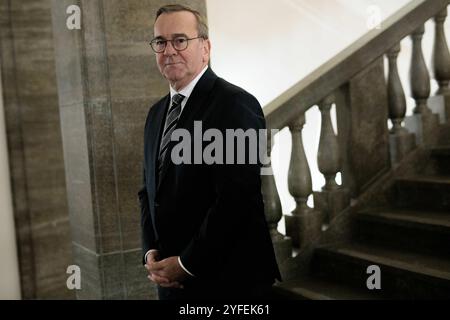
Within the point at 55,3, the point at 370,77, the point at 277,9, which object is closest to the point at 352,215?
the point at 370,77

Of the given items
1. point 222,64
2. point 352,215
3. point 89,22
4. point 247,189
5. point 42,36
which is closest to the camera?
point 247,189

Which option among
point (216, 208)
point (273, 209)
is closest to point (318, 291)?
→ point (273, 209)

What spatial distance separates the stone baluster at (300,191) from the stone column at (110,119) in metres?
0.86

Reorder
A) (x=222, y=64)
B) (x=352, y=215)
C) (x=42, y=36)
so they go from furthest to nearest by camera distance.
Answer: (x=222, y=64), (x=42, y=36), (x=352, y=215)

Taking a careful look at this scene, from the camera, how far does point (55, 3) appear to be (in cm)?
338

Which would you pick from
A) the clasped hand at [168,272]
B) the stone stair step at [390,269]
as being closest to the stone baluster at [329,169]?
the stone stair step at [390,269]

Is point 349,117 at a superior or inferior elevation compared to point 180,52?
inferior

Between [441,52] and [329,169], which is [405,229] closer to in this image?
[329,169]

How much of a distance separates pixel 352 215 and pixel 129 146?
1.43m

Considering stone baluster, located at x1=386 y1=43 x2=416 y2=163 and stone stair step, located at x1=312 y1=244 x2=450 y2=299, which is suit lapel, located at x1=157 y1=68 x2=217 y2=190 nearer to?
stone stair step, located at x1=312 y1=244 x2=450 y2=299

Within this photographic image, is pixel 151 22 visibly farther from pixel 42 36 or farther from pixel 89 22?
pixel 42 36

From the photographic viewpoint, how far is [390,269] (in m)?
2.86

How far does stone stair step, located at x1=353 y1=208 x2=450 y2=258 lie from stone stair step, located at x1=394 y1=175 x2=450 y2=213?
0.09m

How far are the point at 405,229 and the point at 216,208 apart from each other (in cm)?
163
